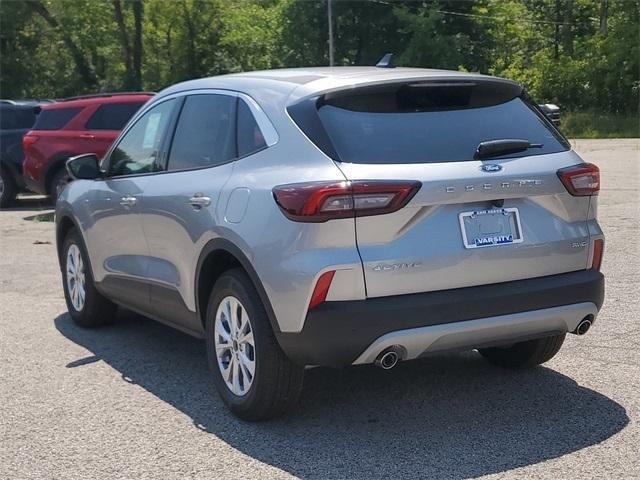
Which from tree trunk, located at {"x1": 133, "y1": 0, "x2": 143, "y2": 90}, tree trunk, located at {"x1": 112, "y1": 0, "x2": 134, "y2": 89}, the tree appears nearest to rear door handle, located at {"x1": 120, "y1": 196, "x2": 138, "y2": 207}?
tree trunk, located at {"x1": 112, "y1": 0, "x2": 134, "y2": 89}

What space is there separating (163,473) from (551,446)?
5.85ft

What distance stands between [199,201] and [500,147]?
5.39 ft

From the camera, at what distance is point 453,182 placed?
436 centimetres

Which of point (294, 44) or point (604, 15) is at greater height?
point (604, 15)

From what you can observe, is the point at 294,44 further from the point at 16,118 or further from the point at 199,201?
the point at 199,201

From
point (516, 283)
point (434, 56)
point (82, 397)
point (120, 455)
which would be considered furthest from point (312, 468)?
point (434, 56)

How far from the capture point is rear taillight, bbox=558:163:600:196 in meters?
4.68

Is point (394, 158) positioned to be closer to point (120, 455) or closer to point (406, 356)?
point (406, 356)

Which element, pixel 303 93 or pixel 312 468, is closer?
pixel 312 468

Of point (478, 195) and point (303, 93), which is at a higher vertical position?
point (303, 93)

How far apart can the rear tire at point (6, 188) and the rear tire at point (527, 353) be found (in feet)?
43.1

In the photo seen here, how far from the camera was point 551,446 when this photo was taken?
434 centimetres

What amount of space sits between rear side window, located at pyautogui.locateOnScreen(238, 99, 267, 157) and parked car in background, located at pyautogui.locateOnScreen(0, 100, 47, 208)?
12616mm

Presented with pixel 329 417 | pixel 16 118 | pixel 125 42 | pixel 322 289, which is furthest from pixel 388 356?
pixel 125 42
